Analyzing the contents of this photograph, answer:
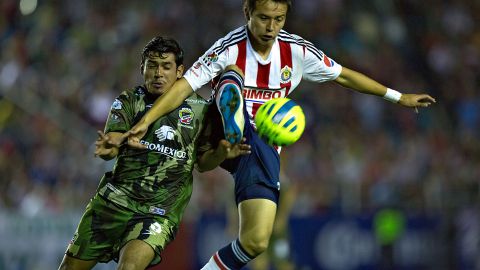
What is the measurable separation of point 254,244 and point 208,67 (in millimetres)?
1339

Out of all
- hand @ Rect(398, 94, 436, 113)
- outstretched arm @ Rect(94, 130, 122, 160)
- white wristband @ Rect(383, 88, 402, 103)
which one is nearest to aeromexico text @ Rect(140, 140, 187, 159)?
outstretched arm @ Rect(94, 130, 122, 160)

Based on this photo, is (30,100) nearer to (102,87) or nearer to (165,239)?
(102,87)

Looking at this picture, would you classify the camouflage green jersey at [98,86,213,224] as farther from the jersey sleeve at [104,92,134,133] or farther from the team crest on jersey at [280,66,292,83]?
the team crest on jersey at [280,66,292,83]

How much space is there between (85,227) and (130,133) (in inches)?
34.2

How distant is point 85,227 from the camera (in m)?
7.34

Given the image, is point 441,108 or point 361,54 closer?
point 441,108

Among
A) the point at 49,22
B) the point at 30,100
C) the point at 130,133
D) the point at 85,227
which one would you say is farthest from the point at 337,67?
the point at 49,22

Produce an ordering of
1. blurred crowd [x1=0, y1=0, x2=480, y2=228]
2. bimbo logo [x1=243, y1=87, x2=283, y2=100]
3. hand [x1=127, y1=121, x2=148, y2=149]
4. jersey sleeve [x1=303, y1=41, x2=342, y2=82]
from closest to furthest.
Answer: hand [x1=127, y1=121, x2=148, y2=149] < bimbo logo [x1=243, y1=87, x2=283, y2=100] < jersey sleeve [x1=303, y1=41, x2=342, y2=82] < blurred crowd [x1=0, y1=0, x2=480, y2=228]

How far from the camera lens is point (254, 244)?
7328 millimetres

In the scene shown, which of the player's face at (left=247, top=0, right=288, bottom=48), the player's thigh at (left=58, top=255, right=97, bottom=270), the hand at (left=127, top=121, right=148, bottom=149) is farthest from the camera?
the player's thigh at (left=58, top=255, right=97, bottom=270)

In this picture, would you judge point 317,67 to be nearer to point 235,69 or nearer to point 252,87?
point 252,87

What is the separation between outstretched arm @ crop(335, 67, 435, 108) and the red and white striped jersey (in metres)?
0.27

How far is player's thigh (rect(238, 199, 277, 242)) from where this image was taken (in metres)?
7.32

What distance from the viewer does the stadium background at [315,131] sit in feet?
44.8
